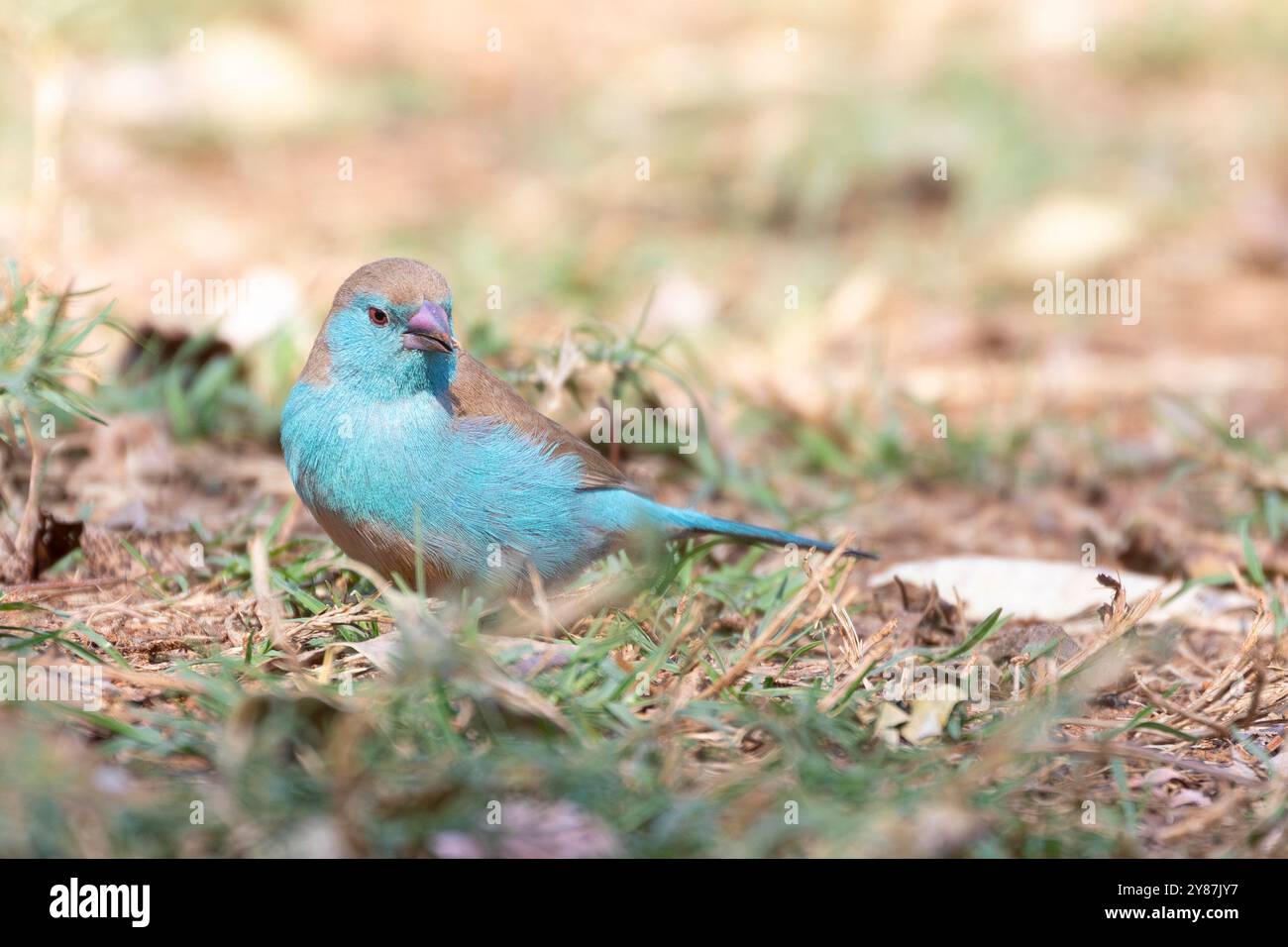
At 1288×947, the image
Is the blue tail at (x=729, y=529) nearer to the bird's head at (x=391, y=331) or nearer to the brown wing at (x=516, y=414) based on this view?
the brown wing at (x=516, y=414)

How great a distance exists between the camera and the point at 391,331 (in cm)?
327

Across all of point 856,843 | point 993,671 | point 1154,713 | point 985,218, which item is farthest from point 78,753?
point 985,218

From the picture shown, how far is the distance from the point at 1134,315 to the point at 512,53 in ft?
15.4

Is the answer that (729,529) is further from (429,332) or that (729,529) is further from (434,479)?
(429,332)

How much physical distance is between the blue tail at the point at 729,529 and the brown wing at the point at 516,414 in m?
0.10

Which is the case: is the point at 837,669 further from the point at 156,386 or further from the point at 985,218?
the point at 985,218

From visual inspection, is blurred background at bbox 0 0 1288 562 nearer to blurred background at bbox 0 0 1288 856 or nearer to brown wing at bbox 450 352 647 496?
blurred background at bbox 0 0 1288 856

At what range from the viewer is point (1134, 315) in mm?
6711

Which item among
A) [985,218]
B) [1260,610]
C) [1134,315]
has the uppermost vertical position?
[985,218]

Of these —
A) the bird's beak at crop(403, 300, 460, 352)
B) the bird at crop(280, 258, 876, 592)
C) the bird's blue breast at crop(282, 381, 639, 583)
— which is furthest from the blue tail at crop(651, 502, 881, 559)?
the bird's beak at crop(403, 300, 460, 352)

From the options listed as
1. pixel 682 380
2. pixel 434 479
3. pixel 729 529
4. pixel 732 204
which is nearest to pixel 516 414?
pixel 434 479

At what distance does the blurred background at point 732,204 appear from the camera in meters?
4.98

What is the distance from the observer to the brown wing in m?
3.43

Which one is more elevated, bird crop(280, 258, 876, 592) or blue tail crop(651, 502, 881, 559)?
bird crop(280, 258, 876, 592)
